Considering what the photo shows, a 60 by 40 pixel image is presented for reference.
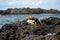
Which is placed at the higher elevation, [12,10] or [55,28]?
[55,28]

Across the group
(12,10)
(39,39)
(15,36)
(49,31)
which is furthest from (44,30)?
(12,10)

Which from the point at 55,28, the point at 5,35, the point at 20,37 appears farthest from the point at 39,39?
the point at 55,28

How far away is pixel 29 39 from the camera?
47.5ft

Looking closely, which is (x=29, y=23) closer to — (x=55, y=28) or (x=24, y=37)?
(x=55, y=28)

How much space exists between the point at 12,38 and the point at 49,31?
2.99 metres

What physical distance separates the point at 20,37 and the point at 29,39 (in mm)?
1028

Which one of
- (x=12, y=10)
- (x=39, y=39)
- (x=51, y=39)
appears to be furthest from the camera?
(x=12, y=10)

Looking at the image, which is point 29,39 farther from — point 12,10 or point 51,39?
point 12,10

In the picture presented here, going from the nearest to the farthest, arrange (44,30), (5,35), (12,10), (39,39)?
(39,39) < (5,35) < (44,30) < (12,10)

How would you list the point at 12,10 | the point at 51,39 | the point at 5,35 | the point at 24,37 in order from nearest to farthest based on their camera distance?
the point at 51,39 < the point at 24,37 < the point at 5,35 < the point at 12,10

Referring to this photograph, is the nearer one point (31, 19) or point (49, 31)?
point (49, 31)

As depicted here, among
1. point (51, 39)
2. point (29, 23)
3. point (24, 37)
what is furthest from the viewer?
point (29, 23)

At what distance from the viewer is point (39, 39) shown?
555 inches

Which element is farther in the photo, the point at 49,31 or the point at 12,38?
the point at 49,31
